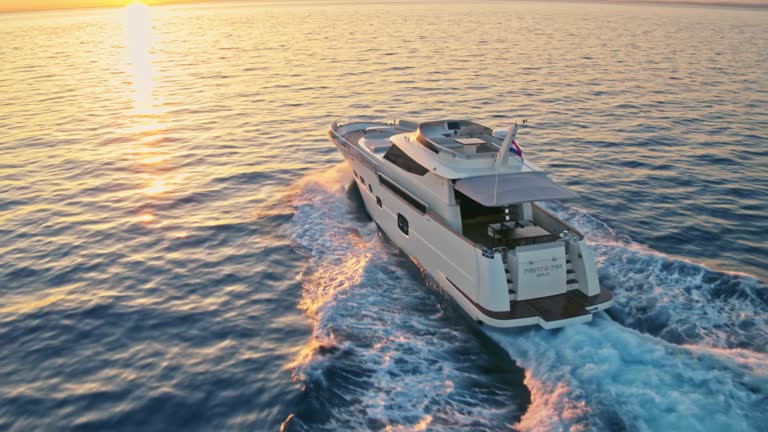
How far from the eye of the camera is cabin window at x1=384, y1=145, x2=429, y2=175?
43.1 feet

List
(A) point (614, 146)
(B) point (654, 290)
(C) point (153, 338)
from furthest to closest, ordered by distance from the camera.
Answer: (A) point (614, 146)
(B) point (654, 290)
(C) point (153, 338)

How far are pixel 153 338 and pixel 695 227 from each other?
15503 mm

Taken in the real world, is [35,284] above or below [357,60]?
below

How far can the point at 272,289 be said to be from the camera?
12.8 metres

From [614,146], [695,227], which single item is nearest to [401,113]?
[614,146]

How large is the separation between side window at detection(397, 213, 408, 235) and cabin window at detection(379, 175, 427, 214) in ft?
1.81

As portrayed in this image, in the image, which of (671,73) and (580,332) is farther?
(671,73)

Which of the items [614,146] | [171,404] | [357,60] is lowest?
[171,404]

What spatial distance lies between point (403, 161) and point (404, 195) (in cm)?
104

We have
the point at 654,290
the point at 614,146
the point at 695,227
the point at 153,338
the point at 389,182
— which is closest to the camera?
the point at 153,338

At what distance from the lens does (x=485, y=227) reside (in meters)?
12.9

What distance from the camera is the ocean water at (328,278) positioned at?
28.5 feet

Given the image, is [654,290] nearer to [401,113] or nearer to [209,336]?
[209,336]

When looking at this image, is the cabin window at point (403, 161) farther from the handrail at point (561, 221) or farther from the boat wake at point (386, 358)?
the handrail at point (561, 221)
